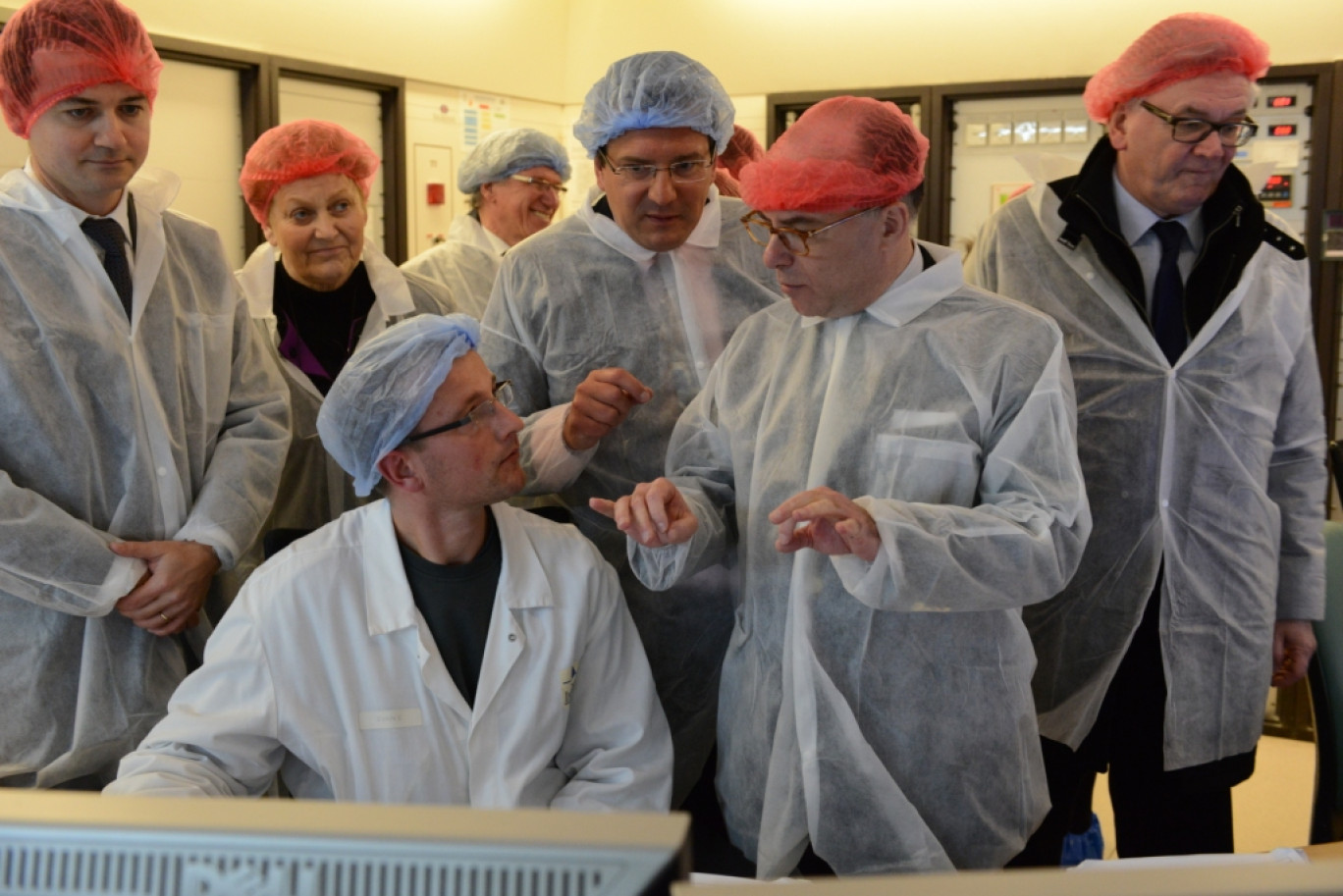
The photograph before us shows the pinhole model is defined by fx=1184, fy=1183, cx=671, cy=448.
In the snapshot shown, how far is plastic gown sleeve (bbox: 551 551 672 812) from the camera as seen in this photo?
156 centimetres

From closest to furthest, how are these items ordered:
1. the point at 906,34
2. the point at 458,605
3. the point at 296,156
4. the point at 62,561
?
the point at 458,605
the point at 62,561
the point at 296,156
the point at 906,34

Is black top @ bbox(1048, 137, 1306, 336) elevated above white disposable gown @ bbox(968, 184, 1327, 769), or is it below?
above

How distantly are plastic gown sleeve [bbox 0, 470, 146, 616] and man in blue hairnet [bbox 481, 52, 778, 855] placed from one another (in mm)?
660

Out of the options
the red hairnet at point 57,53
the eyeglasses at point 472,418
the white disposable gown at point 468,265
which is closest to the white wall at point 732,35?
the white disposable gown at point 468,265

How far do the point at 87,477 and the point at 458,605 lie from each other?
0.67 meters

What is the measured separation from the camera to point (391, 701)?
1.50 m

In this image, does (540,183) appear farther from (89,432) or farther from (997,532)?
(997,532)

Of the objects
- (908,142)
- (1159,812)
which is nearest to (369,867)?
(908,142)

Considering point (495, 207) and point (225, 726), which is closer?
point (225, 726)

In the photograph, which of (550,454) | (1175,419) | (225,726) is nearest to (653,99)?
(550,454)

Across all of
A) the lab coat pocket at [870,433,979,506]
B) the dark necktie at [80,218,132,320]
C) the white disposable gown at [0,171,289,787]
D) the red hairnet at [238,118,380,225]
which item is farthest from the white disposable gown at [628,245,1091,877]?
the red hairnet at [238,118,380,225]

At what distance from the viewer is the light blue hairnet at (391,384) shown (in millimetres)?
1579

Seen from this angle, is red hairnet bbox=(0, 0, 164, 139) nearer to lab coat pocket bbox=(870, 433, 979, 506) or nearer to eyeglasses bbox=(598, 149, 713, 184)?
eyeglasses bbox=(598, 149, 713, 184)

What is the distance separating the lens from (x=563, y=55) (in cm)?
523
